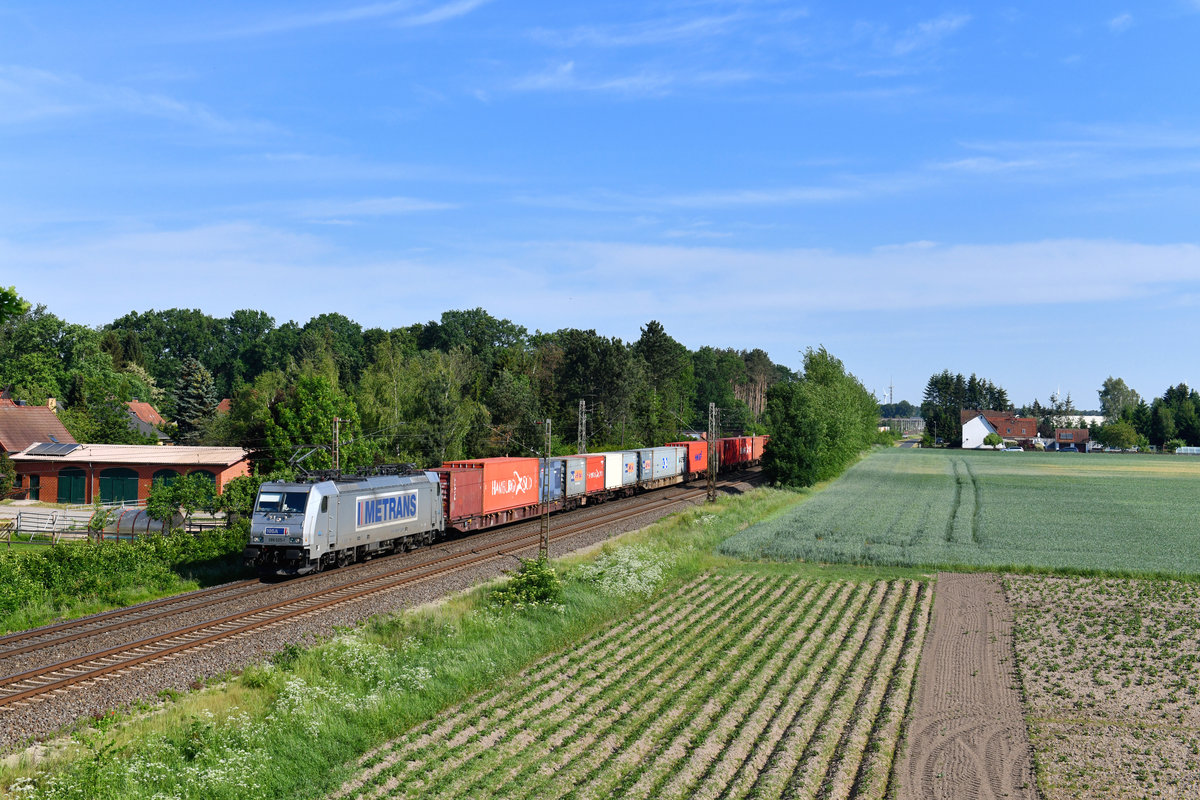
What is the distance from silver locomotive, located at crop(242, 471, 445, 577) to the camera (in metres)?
28.5

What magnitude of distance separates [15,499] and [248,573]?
145ft

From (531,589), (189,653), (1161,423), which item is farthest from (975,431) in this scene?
(189,653)

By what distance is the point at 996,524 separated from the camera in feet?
160

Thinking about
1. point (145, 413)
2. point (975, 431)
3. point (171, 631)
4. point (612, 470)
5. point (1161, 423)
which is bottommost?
point (171, 631)

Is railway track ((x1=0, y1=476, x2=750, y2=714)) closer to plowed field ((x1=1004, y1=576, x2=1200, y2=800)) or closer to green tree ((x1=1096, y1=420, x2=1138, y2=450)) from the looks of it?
plowed field ((x1=1004, y1=576, x2=1200, y2=800))

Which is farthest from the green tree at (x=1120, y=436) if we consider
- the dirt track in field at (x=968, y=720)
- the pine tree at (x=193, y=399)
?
the dirt track in field at (x=968, y=720)

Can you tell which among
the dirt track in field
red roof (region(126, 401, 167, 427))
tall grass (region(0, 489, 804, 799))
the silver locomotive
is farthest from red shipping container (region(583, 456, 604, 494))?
red roof (region(126, 401, 167, 427))

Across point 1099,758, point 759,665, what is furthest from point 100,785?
point 1099,758

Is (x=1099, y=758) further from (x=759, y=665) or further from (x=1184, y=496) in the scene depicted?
(x=1184, y=496)

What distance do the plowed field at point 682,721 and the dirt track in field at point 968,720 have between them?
46 cm

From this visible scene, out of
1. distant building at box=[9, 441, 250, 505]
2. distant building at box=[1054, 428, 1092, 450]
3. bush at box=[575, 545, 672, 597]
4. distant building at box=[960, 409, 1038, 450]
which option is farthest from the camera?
distant building at box=[1054, 428, 1092, 450]

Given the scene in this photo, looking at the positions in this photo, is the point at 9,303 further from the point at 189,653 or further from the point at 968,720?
the point at 968,720

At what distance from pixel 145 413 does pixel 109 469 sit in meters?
45.3

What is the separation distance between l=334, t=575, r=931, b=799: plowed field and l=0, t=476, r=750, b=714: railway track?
872 centimetres
